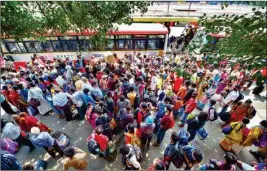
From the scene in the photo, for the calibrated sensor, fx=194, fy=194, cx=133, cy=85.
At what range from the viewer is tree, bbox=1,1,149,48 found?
3.81m

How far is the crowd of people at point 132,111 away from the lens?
4.36m

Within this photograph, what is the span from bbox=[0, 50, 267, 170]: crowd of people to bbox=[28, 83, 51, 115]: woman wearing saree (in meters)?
0.03

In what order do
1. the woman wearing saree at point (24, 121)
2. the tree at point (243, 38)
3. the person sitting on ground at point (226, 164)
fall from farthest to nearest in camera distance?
the woman wearing saree at point (24, 121)
the person sitting on ground at point (226, 164)
the tree at point (243, 38)

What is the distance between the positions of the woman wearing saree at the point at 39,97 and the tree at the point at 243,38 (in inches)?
215

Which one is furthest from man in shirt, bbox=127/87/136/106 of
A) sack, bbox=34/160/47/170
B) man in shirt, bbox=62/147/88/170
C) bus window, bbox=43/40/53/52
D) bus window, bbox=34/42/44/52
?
bus window, bbox=34/42/44/52

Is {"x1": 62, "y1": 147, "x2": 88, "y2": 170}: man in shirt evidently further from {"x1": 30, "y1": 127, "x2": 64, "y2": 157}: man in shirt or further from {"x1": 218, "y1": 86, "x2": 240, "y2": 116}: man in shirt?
{"x1": 218, "y1": 86, "x2": 240, "y2": 116}: man in shirt

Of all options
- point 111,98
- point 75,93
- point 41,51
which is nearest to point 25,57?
point 41,51

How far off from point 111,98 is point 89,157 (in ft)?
6.06

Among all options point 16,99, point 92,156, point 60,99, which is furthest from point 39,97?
point 92,156

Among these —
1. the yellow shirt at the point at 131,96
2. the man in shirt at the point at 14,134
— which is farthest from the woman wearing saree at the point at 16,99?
the yellow shirt at the point at 131,96

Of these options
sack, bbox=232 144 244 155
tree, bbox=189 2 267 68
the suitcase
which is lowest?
sack, bbox=232 144 244 155

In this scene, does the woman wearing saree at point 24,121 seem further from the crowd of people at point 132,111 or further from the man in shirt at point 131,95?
the man in shirt at point 131,95

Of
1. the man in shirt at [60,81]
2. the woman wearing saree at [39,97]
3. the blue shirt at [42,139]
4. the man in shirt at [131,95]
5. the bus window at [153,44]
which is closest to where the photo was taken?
the blue shirt at [42,139]

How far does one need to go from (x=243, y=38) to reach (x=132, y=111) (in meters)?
3.67
